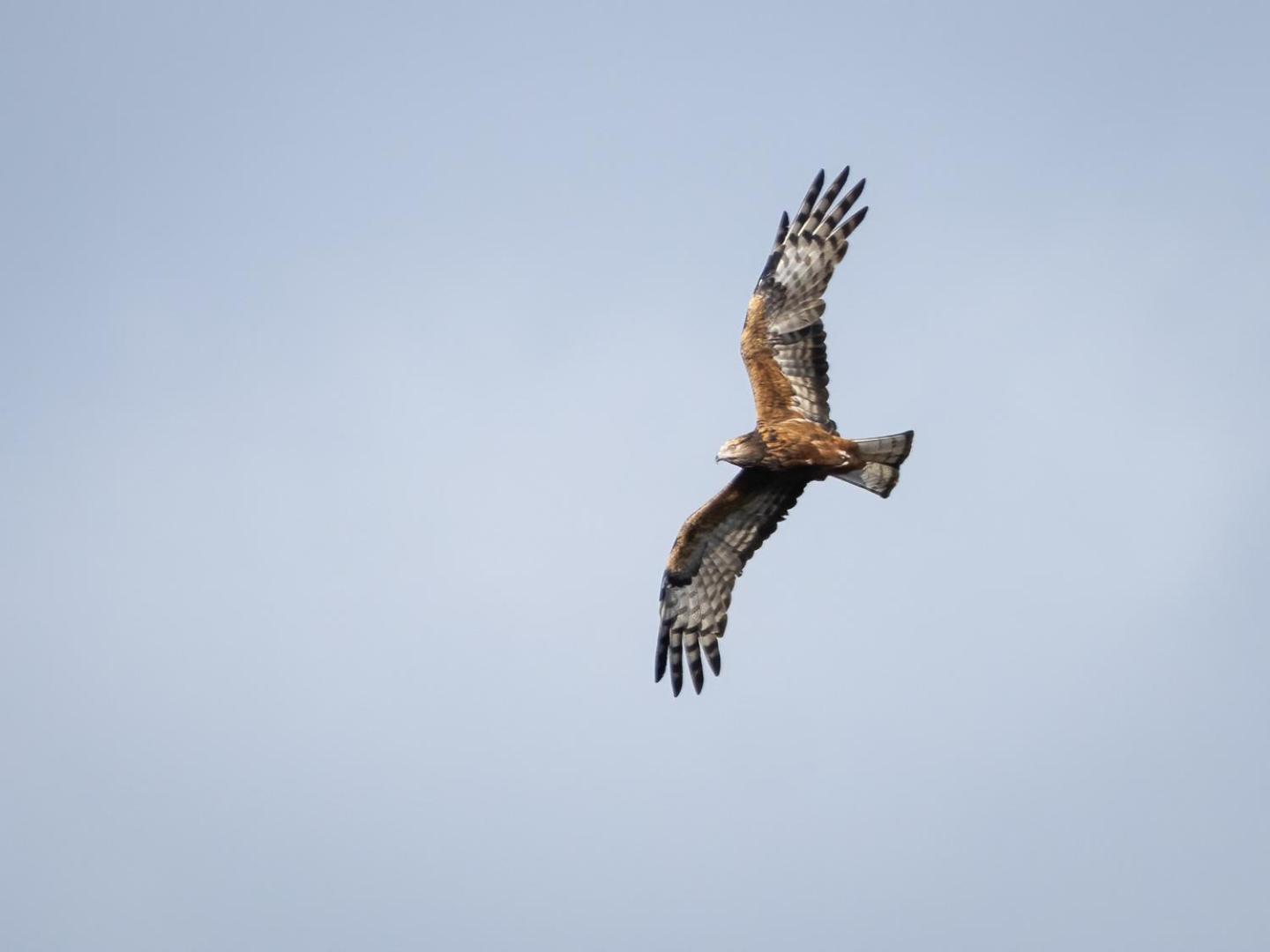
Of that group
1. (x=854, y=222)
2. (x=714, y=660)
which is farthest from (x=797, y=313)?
(x=714, y=660)

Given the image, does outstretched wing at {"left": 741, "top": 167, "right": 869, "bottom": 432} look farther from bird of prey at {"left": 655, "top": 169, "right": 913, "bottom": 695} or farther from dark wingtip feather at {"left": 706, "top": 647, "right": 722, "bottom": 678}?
dark wingtip feather at {"left": 706, "top": 647, "right": 722, "bottom": 678}

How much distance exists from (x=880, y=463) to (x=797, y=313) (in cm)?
179

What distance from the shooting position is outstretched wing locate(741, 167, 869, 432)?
1598cm

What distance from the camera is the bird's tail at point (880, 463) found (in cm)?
1559

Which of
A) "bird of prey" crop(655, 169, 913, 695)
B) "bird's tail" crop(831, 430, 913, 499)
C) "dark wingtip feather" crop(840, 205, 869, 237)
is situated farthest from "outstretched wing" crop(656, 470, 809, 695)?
"dark wingtip feather" crop(840, 205, 869, 237)

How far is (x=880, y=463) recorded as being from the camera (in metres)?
15.7

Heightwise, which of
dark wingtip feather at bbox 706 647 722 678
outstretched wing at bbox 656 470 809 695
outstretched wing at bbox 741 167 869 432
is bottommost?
dark wingtip feather at bbox 706 647 722 678

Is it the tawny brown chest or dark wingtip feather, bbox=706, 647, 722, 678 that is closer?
the tawny brown chest

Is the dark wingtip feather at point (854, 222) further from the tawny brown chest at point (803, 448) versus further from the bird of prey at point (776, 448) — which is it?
the tawny brown chest at point (803, 448)

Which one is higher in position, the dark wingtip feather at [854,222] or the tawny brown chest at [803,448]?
the dark wingtip feather at [854,222]

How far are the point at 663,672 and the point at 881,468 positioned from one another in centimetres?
329

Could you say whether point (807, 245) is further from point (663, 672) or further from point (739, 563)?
point (663, 672)

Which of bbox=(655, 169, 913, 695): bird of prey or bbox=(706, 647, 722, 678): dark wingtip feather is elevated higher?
bbox=(655, 169, 913, 695): bird of prey

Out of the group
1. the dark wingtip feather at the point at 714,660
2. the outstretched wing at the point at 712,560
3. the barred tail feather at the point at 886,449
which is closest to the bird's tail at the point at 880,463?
the barred tail feather at the point at 886,449
